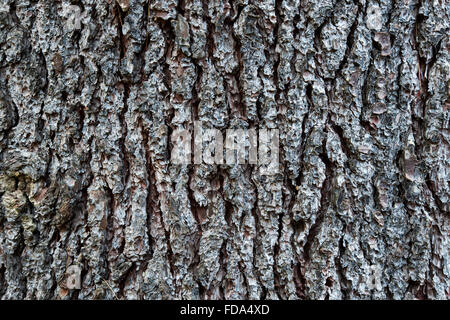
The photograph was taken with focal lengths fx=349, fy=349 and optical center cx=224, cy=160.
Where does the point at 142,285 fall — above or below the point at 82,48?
below

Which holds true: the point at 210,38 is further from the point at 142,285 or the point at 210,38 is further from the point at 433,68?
the point at 142,285

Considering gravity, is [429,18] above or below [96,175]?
above

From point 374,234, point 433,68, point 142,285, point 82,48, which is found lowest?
point 142,285

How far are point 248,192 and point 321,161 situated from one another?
302 mm

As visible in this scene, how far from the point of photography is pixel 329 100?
1.33 m

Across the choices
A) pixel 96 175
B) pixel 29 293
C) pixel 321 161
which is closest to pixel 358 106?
pixel 321 161

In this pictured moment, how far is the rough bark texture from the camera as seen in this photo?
1320mm

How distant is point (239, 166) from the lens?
1.34m

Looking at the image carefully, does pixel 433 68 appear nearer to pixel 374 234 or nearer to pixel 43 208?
pixel 374 234

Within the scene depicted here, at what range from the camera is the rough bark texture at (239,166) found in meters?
1.32

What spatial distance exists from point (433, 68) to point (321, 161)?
577 mm
